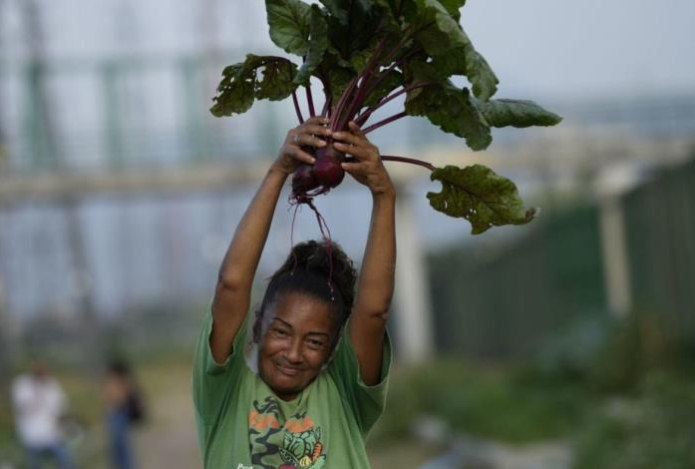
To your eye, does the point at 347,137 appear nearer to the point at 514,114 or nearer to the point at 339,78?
the point at 339,78

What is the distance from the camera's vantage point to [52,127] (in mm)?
27312

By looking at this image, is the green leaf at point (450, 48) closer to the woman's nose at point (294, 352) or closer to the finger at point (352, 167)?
the finger at point (352, 167)

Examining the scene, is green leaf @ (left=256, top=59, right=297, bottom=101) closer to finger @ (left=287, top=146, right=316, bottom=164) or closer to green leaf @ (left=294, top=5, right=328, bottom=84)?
green leaf @ (left=294, top=5, right=328, bottom=84)

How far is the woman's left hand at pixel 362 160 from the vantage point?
365 centimetres

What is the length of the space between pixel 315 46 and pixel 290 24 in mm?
199

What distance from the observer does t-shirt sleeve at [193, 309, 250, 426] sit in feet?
12.5

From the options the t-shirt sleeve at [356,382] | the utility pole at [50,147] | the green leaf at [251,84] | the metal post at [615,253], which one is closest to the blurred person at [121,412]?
the metal post at [615,253]

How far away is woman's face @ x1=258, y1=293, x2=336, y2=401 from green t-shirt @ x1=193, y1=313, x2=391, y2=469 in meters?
0.04

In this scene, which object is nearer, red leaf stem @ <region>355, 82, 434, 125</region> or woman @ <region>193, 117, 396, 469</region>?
woman @ <region>193, 117, 396, 469</region>

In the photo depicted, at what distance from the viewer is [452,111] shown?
13.0 feet

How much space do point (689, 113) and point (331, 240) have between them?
2535 centimetres

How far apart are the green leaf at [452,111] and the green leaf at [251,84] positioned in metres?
0.39

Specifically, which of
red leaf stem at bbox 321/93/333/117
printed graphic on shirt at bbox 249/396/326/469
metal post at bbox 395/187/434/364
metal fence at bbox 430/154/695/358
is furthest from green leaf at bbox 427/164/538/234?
metal post at bbox 395/187/434/364

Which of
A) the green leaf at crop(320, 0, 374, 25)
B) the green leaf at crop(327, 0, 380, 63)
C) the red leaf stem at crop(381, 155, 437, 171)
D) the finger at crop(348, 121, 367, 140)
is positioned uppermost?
the green leaf at crop(320, 0, 374, 25)
